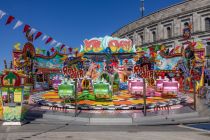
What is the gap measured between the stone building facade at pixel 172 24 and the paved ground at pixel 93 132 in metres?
31.5

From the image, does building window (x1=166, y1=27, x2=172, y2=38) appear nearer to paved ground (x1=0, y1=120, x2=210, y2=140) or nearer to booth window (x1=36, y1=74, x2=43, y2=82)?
booth window (x1=36, y1=74, x2=43, y2=82)

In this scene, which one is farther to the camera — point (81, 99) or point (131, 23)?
point (131, 23)

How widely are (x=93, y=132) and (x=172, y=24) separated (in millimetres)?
37151

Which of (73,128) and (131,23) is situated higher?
(131,23)

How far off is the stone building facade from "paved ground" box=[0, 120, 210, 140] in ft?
103

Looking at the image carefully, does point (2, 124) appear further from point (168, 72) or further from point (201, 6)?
point (201, 6)

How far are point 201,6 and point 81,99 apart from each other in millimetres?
28758

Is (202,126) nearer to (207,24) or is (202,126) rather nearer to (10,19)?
(10,19)

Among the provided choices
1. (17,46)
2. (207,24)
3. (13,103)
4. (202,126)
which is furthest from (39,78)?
(207,24)

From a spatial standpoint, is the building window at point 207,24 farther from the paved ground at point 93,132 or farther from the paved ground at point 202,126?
the paved ground at point 93,132

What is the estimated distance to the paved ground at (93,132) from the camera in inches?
406

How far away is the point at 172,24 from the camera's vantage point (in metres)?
45.1

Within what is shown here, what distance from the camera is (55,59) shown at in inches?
1382

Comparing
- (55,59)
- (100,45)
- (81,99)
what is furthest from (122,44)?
(81,99)
